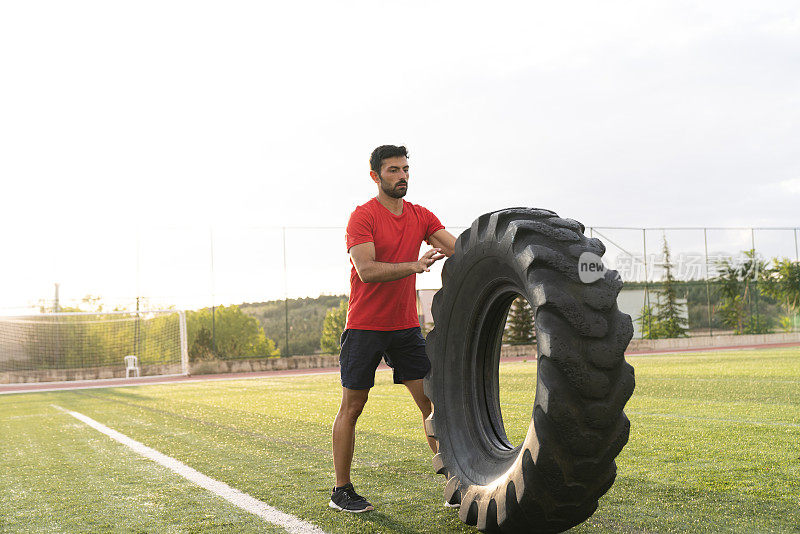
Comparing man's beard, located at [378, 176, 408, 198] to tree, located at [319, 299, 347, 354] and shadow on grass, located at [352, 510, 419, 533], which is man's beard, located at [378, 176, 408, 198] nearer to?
shadow on grass, located at [352, 510, 419, 533]

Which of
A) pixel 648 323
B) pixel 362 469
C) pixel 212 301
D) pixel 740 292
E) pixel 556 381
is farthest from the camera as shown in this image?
pixel 740 292

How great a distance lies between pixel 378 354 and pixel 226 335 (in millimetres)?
23346

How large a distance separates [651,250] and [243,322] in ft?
58.0

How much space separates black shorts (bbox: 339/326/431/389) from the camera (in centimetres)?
405

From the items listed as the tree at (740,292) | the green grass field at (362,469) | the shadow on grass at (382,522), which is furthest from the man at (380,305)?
the tree at (740,292)

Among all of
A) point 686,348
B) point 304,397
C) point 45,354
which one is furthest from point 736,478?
point 686,348

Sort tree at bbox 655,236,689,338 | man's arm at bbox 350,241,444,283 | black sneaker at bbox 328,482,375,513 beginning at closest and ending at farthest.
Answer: man's arm at bbox 350,241,444,283, black sneaker at bbox 328,482,375,513, tree at bbox 655,236,689,338

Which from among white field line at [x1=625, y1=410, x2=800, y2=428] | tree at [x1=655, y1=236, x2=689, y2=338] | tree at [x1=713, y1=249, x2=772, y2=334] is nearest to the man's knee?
white field line at [x1=625, y1=410, x2=800, y2=428]

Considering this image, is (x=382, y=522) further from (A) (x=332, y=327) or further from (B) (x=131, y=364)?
(B) (x=131, y=364)

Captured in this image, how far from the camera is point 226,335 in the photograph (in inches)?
1044

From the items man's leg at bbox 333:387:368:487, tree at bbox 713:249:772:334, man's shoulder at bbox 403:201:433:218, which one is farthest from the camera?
tree at bbox 713:249:772:334

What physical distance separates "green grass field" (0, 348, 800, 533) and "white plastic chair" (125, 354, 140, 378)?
17.0 meters

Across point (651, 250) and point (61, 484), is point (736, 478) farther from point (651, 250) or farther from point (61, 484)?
point (651, 250)

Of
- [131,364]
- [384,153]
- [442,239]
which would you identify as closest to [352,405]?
[442,239]
